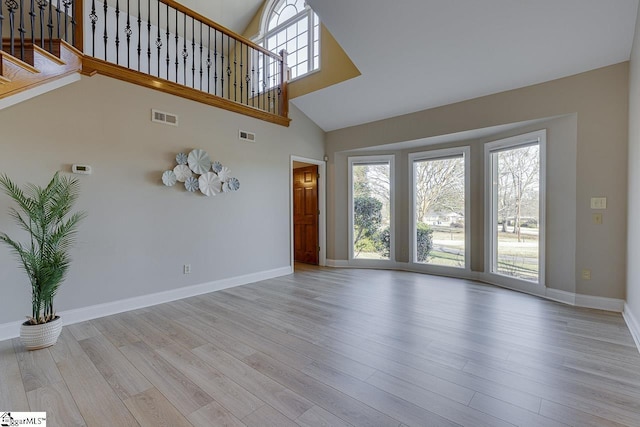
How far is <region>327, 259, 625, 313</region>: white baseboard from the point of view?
3361mm

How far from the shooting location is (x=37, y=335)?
2.52 m

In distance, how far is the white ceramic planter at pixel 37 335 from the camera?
2504 millimetres

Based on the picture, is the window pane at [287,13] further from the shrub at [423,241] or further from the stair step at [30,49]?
the shrub at [423,241]

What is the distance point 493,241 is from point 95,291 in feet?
17.3

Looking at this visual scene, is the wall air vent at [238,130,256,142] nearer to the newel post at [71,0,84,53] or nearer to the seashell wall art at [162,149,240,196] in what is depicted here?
the seashell wall art at [162,149,240,196]

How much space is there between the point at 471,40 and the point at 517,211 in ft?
7.83

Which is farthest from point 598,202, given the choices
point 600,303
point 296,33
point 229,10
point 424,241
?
point 229,10

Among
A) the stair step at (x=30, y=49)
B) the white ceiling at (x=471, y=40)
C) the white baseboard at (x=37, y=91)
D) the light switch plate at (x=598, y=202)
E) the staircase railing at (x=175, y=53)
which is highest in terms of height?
the staircase railing at (x=175, y=53)

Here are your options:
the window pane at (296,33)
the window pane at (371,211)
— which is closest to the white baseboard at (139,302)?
the window pane at (371,211)

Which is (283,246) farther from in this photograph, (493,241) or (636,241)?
(636,241)

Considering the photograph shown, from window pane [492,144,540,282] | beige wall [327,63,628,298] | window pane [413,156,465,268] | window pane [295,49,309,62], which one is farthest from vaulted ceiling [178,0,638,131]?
window pane [295,49,309,62]

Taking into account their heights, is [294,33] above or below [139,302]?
above

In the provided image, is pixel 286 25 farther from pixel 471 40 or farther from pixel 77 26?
pixel 471 40

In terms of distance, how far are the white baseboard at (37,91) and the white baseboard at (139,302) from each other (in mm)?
2038
